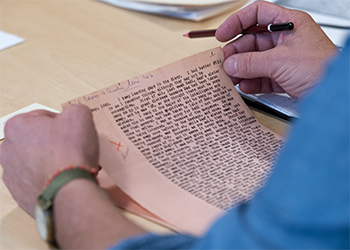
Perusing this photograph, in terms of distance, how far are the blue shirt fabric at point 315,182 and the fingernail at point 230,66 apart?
1.37ft

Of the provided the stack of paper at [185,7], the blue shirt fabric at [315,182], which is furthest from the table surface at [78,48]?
the blue shirt fabric at [315,182]

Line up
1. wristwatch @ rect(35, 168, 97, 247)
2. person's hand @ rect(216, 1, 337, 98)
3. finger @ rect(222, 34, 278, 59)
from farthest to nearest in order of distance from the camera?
finger @ rect(222, 34, 278, 59), person's hand @ rect(216, 1, 337, 98), wristwatch @ rect(35, 168, 97, 247)

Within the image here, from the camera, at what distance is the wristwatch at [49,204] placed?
1.47 feet

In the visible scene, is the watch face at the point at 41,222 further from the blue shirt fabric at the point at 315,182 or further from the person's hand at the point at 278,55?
the person's hand at the point at 278,55

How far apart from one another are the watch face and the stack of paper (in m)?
0.84

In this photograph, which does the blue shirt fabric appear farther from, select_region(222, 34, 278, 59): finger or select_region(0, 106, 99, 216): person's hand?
select_region(222, 34, 278, 59): finger

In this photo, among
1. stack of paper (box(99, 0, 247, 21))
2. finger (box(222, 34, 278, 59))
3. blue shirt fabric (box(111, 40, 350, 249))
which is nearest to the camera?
blue shirt fabric (box(111, 40, 350, 249))

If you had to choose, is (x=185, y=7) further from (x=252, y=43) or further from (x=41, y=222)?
(x=41, y=222)

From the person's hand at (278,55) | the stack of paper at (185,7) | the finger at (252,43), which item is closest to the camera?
the person's hand at (278,55)

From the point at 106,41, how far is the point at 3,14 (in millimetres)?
417

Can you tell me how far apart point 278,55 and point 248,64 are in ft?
0.19

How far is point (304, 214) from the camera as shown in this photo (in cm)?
28

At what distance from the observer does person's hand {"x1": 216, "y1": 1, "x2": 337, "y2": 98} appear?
0.69 metres

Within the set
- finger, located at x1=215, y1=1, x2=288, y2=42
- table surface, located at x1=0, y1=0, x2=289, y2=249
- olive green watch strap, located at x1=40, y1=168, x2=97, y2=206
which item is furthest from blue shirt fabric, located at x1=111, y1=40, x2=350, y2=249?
finger, located at x1=215, y1=1, x2=288, y2=42
